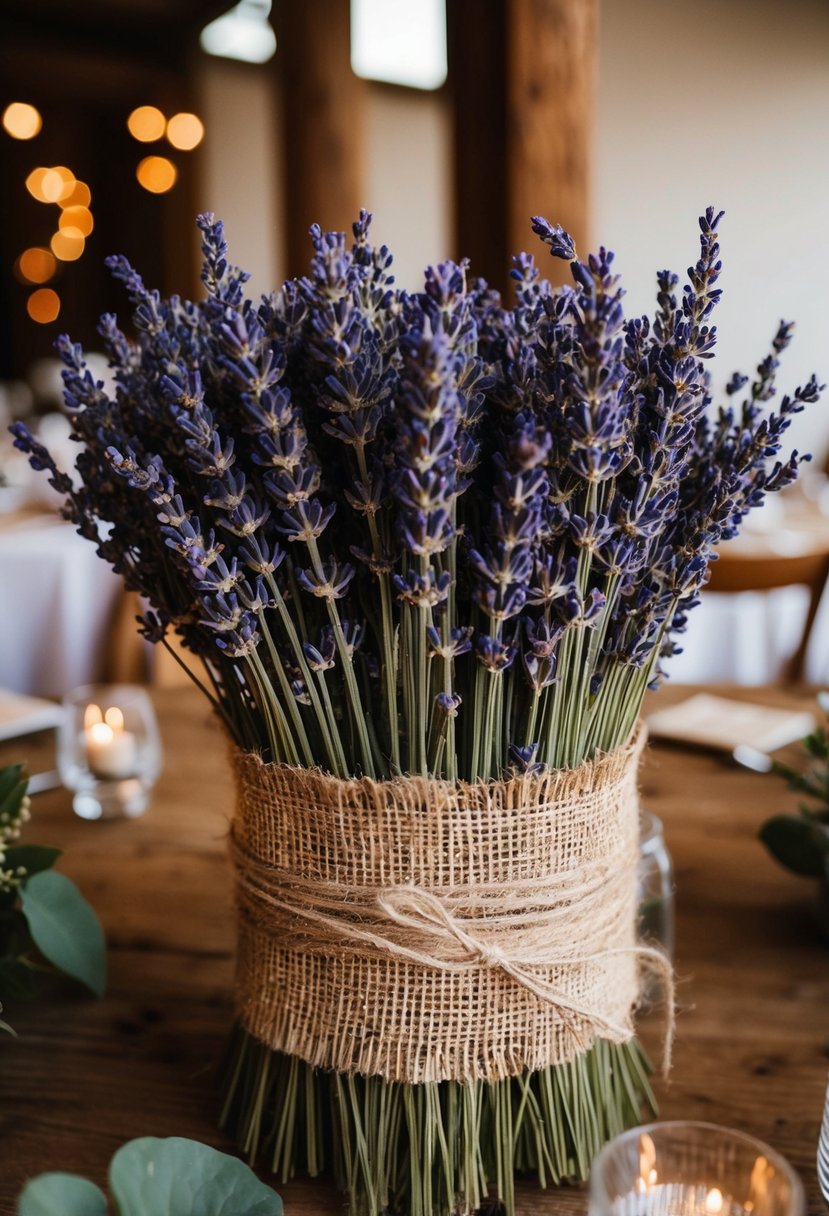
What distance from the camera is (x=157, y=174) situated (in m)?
7.63

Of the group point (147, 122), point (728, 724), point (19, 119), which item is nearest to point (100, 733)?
point (728, 724)

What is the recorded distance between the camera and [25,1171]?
0.58 metres

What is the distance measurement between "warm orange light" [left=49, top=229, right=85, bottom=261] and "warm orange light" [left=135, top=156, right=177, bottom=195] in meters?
1.50

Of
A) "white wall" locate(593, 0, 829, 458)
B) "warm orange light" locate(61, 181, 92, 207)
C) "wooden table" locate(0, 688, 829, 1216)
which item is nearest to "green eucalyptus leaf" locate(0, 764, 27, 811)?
"wooden table" locate(0, 688, 829, 1216)

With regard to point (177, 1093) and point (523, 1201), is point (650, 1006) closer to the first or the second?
point (523, 1201)

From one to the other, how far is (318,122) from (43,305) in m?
6.40

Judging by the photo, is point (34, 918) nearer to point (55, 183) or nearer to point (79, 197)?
point (55, 183)

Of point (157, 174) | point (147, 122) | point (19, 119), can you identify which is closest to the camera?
point (19, 119)

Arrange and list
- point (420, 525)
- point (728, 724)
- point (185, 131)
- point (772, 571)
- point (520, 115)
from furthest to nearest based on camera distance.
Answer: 1. point (185, 131)
2. point (772, 571)
3. point (520, 115)
4. point (728, 724)
5. point (420, 525)

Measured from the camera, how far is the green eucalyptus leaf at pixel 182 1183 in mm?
434

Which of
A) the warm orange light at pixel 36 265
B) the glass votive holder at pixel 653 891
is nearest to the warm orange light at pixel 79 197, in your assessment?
the warm orange light at pixel 36 265

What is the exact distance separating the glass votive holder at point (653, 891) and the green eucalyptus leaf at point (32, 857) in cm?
39

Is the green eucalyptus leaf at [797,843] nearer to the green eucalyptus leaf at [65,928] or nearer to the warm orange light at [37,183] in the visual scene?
the green eucalyptus leaf at [65,928]

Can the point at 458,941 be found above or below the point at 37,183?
below
